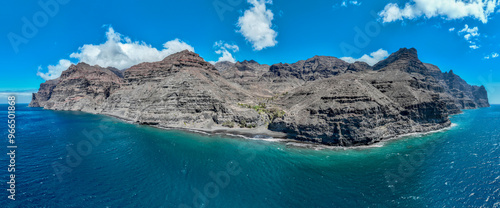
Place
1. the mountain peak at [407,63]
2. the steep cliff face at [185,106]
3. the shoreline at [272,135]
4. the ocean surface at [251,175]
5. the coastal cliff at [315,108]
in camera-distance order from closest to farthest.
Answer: the ocean surface at [251,175] < the shoreline at [272,135] < the coastal cliff at [315,108] < the steep cliff face at [185,106] < the mountain peak at [407,63]

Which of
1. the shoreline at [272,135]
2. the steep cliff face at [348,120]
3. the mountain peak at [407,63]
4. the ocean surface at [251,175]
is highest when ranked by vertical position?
the mountain peak at [407,63]

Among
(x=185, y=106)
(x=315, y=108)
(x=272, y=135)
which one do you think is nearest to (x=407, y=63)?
(x=315, y=108)

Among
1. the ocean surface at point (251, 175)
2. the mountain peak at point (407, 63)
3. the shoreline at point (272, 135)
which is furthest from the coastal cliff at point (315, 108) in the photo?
the mountain peak at point (407, 63)

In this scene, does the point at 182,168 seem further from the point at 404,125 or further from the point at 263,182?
the point at 404,125

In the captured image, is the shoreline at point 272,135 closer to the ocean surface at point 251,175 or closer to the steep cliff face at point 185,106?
the ocean surface at point 251,175

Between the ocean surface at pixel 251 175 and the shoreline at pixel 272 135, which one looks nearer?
the ocean surface at pixel 251 175

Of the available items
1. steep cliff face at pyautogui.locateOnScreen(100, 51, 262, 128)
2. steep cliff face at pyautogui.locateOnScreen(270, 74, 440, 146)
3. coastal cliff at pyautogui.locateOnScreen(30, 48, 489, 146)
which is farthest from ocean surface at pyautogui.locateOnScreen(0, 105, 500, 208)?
steep cliff face at pyautogui.locateOnScreen(100, 51, 262, 128)

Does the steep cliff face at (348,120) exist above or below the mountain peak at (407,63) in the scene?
below

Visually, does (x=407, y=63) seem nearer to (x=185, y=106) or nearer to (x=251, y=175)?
(x=185, y=106)

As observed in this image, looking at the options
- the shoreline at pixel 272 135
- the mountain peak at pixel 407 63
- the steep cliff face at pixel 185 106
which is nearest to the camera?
the shoreline at pixel 272 135

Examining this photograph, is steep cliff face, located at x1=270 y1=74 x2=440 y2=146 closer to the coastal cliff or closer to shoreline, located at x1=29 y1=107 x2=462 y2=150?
the coastal cliff
